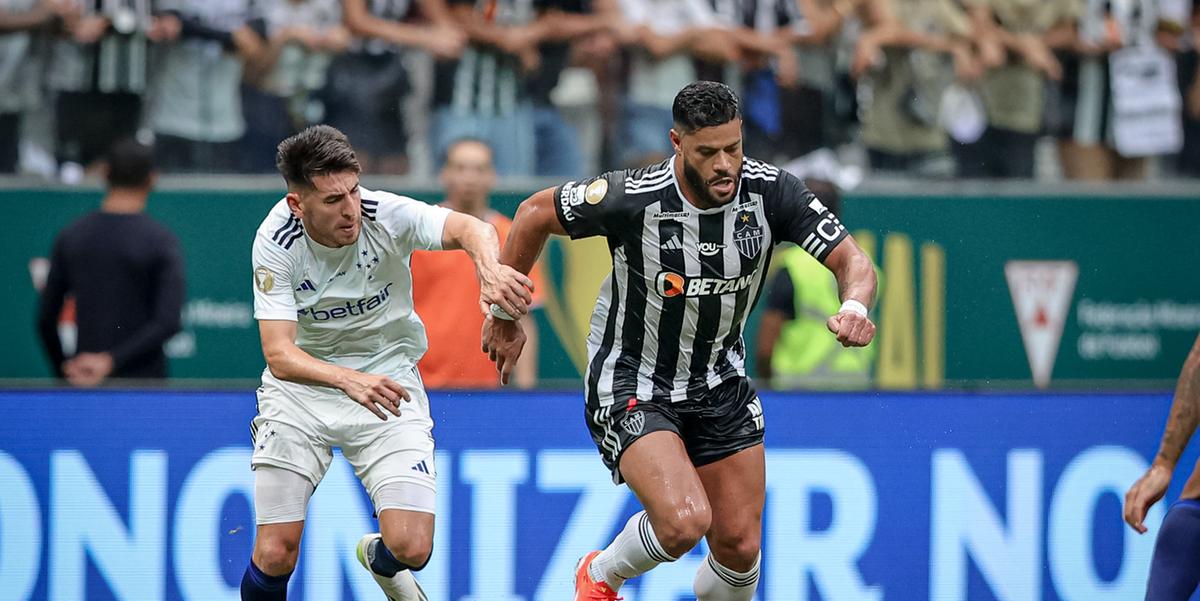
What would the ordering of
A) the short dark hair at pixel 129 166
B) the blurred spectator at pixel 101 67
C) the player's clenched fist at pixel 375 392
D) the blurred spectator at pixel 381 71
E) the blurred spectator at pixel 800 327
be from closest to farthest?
the player's clenched fist at pixel 375 392 < the short dark hair at pixel 129 166 < the blurred spectator at pixel 800 327 < the blurred spectator at pixel 101 67 < the blurred spectator at pixel 381 71

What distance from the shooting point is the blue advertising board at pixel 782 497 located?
7.69 metres

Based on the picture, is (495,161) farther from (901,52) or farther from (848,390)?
(848,390)

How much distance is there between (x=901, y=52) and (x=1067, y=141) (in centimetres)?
152

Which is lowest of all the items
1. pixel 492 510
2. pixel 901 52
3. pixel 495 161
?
pixel 492 510

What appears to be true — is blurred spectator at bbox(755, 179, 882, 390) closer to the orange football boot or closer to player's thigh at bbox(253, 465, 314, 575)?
the orange football boot

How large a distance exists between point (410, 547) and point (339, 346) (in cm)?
90

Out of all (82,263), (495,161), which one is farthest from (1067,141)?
(82,263)

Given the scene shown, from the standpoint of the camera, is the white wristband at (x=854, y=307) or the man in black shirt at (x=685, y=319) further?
the man in black shirt at (x=685, y=319)

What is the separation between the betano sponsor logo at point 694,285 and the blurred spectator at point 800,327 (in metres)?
2.69

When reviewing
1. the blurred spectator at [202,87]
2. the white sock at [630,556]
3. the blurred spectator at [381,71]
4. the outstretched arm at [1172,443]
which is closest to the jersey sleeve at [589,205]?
the white sock at [630,556]

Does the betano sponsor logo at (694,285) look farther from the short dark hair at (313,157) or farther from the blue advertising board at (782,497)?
the blue advertising board at (782,497)

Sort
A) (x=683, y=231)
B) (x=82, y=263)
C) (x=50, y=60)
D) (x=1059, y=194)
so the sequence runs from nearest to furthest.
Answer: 1. (x=683, y=231)
2. (x=82, y=263)
3. (x=50, y=60)
4. (x=1059, y=194)

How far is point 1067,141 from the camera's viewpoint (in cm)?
1225

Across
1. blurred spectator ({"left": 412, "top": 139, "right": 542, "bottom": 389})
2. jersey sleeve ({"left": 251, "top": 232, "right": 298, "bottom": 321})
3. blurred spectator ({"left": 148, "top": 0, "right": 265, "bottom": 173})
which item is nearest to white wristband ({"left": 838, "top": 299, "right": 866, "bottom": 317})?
jersey sleeve ({"left": 251, "top": 232, "right": 298, "bottom": 321})
